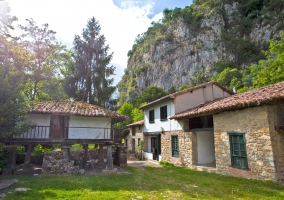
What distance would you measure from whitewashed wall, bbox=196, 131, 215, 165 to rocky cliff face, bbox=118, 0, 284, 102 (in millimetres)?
38583

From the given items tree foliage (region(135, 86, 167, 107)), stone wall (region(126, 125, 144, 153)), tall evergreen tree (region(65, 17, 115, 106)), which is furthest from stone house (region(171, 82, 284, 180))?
tree foliage (region(135, 86, 167, 107))

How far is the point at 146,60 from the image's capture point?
6253cm

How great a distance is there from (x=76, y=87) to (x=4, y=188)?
53.6ft

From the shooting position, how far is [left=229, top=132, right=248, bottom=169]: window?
9.21m

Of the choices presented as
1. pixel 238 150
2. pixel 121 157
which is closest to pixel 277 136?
pixel 238 150

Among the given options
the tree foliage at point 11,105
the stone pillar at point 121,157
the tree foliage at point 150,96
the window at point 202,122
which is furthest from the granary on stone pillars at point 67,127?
the tree foliage at point 150,96

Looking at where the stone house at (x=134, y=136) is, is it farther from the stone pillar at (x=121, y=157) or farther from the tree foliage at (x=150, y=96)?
the tree foliage at (x=150, y=96)

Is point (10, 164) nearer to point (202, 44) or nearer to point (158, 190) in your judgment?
point (158, 190)

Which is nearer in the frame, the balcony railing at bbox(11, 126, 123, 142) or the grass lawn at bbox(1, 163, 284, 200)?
the grass lawn at bbox(1, 163, 284, 200)

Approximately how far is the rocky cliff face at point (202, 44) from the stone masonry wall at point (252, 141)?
4204 cm

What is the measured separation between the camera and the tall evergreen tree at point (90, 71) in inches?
887

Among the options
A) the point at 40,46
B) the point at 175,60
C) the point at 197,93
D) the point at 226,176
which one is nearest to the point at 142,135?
the point at 197,93

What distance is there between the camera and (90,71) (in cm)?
2314

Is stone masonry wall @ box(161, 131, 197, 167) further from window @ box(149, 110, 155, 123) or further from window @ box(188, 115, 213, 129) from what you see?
window @ box(149, 110, 155, 123)
